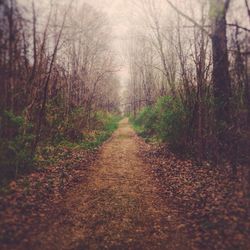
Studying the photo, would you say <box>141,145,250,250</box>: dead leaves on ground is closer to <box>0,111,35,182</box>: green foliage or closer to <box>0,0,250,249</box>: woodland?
<box>0,0,250,249</box>: woodland

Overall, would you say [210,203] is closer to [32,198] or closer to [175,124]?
[32,198]

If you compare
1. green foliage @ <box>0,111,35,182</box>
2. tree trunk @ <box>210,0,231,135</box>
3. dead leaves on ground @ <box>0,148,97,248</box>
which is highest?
tree trunk @ <box>210,0,231,135</box>

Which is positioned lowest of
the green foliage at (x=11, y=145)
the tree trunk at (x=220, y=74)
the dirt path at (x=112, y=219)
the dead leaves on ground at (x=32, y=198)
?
the dirt path at (x=112, y=219)

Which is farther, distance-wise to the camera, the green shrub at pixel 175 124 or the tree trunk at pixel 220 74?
the green shrub at pixel 175 124

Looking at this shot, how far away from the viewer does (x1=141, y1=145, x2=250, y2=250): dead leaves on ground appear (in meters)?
4.79

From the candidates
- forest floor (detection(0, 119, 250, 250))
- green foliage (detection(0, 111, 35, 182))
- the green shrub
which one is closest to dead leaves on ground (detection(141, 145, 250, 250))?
forest floor (detection(0, 119, 250, 250))

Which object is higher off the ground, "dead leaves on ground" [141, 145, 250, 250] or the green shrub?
the green shrub

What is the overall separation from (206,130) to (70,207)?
4.84m

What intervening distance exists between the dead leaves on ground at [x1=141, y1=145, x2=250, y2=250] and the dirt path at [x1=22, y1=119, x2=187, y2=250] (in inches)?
13.9

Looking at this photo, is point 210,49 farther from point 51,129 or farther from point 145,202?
point 51,129

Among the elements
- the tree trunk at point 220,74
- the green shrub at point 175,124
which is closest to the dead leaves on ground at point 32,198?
the green shrub at point 175,124

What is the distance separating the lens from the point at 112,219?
5.71 m

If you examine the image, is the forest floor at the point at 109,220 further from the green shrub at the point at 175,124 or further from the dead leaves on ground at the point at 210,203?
the green shrub at the point at 175,124

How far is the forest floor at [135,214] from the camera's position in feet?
15.6
